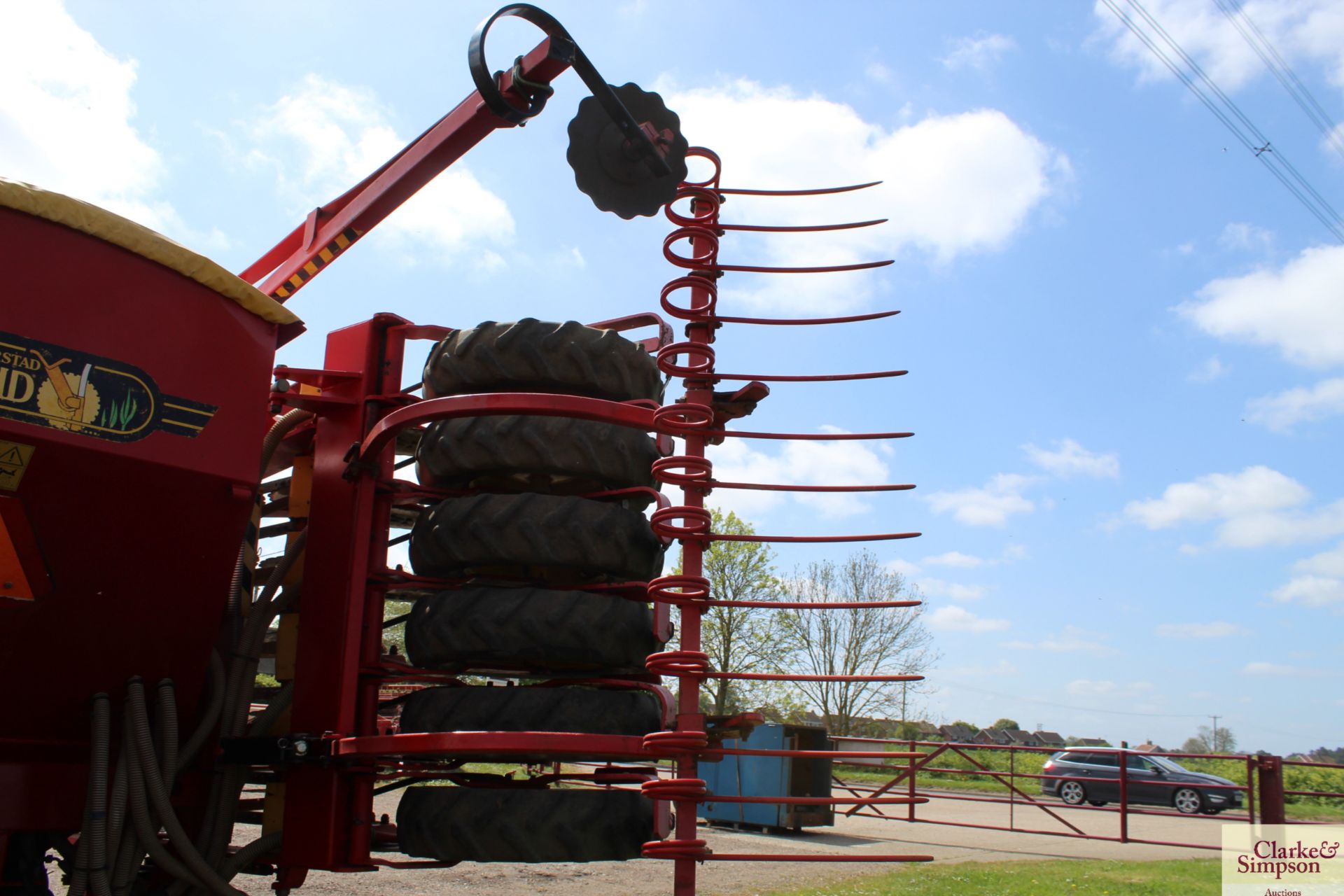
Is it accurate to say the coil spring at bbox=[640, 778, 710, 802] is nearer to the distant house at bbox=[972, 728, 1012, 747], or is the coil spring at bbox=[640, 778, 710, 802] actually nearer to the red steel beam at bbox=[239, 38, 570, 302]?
the red steel beam at bbox=[239, 38, 570, 302]

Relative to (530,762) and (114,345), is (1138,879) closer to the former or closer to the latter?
(530,762)

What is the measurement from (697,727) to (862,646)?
3188cm

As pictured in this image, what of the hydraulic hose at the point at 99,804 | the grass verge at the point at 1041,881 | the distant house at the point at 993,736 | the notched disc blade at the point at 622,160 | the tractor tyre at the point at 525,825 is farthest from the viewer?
the distant house at the point at 993,736

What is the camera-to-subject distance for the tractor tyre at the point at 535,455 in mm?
3605

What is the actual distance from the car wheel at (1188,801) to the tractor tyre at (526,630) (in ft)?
66.0

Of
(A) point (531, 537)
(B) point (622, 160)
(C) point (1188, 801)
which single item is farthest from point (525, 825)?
(C) point (1188, 801)

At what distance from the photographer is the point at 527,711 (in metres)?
3.39

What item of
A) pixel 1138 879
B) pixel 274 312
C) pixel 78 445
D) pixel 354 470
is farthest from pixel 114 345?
pixel 1138 879

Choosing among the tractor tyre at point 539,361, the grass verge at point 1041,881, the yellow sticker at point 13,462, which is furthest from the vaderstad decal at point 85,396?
the grass verge at point 1041,881

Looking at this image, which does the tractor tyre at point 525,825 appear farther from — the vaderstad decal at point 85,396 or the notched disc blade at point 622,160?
the notched disc blade at point 622,160

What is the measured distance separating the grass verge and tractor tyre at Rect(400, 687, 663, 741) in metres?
5.03

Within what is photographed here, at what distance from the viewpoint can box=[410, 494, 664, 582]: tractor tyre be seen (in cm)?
350

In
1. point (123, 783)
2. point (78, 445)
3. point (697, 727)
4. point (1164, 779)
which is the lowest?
point (1164, 779)

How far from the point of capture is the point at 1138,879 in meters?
8.68
